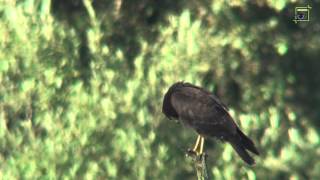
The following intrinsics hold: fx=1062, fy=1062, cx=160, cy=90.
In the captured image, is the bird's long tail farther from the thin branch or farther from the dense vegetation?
the dense vegetation

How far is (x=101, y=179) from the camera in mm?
16250

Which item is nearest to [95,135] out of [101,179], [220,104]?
[101,179]

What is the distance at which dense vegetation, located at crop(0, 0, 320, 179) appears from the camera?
16.1 m

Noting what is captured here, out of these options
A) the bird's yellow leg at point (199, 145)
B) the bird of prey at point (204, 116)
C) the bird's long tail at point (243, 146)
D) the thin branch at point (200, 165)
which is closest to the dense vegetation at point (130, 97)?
the bird's yellow leg at point (199, 145)

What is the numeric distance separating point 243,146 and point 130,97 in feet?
11.8

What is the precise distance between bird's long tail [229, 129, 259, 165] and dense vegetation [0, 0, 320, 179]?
325 cm

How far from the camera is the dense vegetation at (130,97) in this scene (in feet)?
52.7

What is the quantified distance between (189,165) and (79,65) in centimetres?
240

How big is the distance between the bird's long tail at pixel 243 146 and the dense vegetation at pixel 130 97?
3.25 metres

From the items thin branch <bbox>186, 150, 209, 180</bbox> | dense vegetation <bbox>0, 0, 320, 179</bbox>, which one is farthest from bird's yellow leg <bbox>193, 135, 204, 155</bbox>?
dense vegetation <bbox>0, 0, 320, 179</bbox>

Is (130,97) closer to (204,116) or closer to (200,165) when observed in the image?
(204,116)

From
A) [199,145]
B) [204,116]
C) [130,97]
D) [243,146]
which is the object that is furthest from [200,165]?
[130,97]

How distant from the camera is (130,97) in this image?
1609 cm

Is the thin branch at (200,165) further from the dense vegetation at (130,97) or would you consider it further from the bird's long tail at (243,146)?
the dense vegetation at (130,97)
